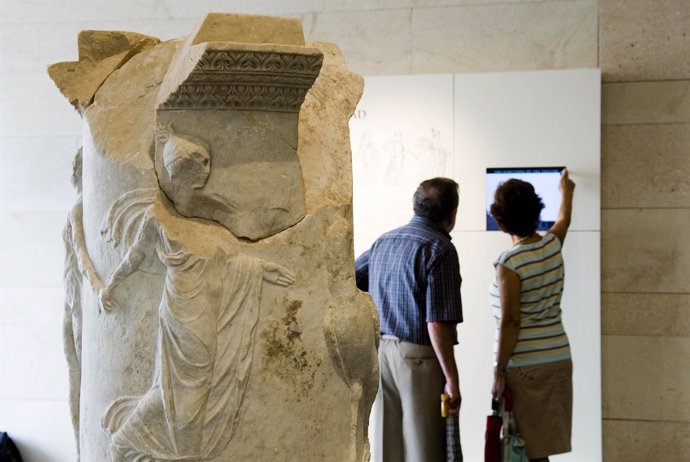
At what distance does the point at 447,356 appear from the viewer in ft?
16.0

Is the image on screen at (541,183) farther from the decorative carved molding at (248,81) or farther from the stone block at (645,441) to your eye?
the decorative carved molding at (248,81)

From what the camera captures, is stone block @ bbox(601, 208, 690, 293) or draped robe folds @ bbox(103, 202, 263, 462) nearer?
draped robe folds @ bbox(103, 202, 263, 462)

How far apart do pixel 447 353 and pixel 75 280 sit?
2209 mm

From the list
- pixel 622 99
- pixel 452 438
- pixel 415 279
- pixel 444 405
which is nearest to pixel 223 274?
pixel 415 279

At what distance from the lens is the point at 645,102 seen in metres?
6.18

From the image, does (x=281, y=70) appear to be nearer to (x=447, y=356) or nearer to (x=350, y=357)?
(x=350, y=357)

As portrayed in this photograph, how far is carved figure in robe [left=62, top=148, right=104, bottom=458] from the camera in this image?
303cm

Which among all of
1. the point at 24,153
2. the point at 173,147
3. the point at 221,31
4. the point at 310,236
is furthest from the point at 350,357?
the point at 24,153

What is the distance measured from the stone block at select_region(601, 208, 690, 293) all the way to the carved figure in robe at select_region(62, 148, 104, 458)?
3858 mm

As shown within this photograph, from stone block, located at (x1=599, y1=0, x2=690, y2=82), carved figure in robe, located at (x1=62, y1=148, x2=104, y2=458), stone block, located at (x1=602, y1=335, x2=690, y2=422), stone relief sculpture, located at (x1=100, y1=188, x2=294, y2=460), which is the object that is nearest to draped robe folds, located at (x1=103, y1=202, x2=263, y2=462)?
stone relief sculpture, located at (x1=100, y1=188, x2=294, y2=460)

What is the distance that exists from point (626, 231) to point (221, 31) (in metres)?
4.08

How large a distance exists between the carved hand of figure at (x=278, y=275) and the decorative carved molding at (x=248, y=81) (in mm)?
454

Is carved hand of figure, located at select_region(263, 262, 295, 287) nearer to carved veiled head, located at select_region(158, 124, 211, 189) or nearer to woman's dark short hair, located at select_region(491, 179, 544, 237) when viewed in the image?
carved veiled head, located at select_region(158, 124, 211, 189)

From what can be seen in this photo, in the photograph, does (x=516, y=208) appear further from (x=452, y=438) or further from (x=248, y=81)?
(x=248, y=81)
